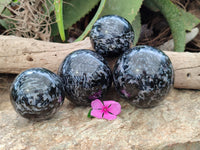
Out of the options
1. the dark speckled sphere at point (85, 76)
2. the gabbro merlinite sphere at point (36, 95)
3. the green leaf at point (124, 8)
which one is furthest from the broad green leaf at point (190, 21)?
the gabbro merlinite sphere at point (36, 95)

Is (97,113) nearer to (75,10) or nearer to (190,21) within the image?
(75,10)

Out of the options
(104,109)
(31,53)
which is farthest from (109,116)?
(31,53)

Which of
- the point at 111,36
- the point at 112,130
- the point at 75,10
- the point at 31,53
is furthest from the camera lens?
the point at 75,10

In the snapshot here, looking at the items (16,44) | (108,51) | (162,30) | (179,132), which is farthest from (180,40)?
(16,44)

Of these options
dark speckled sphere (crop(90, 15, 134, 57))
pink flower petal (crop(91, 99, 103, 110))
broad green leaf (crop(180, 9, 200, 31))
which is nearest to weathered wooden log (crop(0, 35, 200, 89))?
dark speckled sphere (crop(90, 15, 134, 57))

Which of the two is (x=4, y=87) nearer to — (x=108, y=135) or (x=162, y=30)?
(x=108, y=135)

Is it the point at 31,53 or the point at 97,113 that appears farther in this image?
the point at 31,53
